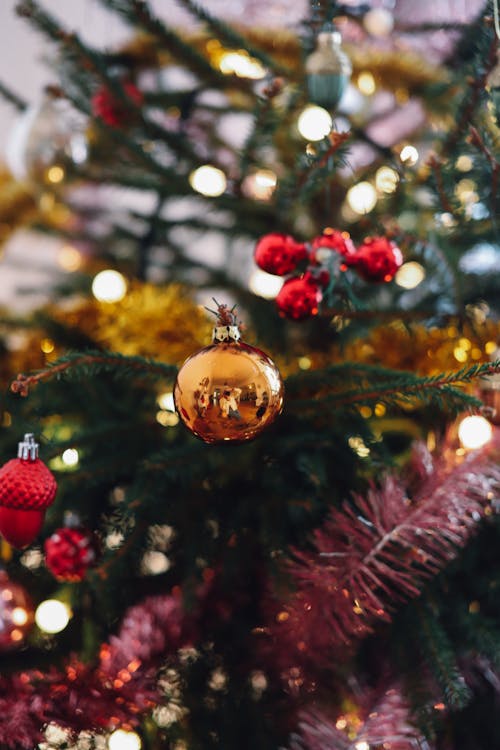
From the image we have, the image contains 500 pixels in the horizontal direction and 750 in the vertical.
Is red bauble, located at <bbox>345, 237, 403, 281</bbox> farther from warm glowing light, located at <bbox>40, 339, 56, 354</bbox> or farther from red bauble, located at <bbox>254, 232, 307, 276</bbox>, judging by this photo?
warm glowing light, located at <bbox>40, 339, 56, 354</bbox>

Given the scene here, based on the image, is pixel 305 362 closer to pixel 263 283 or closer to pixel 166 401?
pixel 166 401

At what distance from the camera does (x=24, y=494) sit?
43 cm

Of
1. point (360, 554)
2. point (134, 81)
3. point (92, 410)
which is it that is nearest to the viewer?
point (360, 554)

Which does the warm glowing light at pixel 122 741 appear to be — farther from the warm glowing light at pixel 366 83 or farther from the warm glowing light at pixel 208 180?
the warm glowing light at pixel 366 83

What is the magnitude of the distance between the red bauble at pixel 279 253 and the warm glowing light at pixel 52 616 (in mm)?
313

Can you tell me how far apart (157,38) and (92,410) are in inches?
13.1

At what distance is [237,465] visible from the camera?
1.84ft

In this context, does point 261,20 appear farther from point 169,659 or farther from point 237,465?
point 169,659

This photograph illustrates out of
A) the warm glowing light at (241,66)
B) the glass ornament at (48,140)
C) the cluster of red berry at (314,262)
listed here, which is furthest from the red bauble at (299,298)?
the glass ornament at (48,140)

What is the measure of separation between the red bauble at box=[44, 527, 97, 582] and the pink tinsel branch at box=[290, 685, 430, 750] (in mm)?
197

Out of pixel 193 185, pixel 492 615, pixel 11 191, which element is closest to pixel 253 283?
pixel 193 185

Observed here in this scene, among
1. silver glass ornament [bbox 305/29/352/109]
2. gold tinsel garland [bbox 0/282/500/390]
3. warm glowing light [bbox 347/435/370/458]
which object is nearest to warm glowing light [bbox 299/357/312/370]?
gold tinsel garland [bbox 0/282/500/390]

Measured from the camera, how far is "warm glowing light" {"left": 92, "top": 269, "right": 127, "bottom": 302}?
0.74 meters

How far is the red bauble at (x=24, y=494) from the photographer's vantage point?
433 mm
